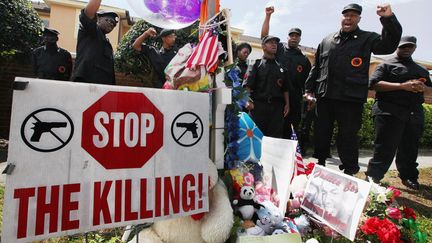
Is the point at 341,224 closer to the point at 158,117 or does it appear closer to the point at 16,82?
the point at 158,117

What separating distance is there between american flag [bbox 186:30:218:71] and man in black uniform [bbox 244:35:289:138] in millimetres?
2238

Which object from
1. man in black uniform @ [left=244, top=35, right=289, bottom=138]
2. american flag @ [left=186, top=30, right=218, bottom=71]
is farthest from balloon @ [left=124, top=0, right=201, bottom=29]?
man in black uniform @ [left=244, top=35, right=289, bottom=138]

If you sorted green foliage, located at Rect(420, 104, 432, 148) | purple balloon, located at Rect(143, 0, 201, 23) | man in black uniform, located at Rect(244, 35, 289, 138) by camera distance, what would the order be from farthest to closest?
green foliage, located at Rect(420, 104, 432, 148)
man in black uniform, located at Rect(244, 35, 289, 138)
purple balloon, located at Rect(143, 0, 201, 23)

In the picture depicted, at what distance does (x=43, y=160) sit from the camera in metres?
1.26

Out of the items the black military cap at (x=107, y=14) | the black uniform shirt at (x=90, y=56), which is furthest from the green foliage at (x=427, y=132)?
the black uniform shirt at (x=90, y=56)

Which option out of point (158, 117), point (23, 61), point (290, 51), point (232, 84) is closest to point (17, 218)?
point (158, 117)

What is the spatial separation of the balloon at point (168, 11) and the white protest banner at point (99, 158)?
0.58 meters

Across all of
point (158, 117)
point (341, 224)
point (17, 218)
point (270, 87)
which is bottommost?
point (341, 224)

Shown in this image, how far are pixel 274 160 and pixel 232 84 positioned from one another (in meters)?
0.69

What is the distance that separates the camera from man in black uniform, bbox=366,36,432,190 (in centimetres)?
342

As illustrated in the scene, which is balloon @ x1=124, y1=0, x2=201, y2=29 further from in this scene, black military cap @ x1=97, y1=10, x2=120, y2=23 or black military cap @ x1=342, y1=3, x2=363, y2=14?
black military cap @ x1=342, y1=3, x2=363, y2=14

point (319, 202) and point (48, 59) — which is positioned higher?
point (48, 59)

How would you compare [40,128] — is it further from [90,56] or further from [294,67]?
[294,67]

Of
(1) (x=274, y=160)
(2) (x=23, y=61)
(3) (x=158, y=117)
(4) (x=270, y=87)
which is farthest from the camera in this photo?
(2) (x=23, y=61)
